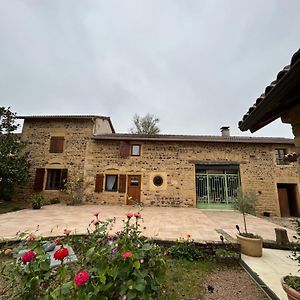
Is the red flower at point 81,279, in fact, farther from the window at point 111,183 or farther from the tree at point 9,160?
the tree at point 9,160

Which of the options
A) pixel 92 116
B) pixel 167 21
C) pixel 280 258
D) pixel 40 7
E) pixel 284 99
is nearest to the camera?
pixel 284 99

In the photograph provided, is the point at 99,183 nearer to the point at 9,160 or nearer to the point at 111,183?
the point at 111,183

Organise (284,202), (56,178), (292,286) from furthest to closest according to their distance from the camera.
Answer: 1. (56,178)
2. (284,202)
3. (292,286)

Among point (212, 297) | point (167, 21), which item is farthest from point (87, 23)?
point (212, 297)

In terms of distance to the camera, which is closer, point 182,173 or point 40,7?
point 40,7

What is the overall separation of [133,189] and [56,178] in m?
5.37

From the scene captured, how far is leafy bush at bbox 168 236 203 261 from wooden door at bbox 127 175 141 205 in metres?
7.54

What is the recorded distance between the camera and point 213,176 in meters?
11.8

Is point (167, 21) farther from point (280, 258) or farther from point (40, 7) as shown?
point (280, 258)

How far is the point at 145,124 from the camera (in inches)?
843

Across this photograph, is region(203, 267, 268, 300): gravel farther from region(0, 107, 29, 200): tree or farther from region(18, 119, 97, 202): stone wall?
region(0, 107, 29, 200): tree

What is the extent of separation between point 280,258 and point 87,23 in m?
9.86

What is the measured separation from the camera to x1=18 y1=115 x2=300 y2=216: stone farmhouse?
11.5m

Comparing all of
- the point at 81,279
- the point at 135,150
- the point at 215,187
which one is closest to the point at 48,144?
the point at 135,150
